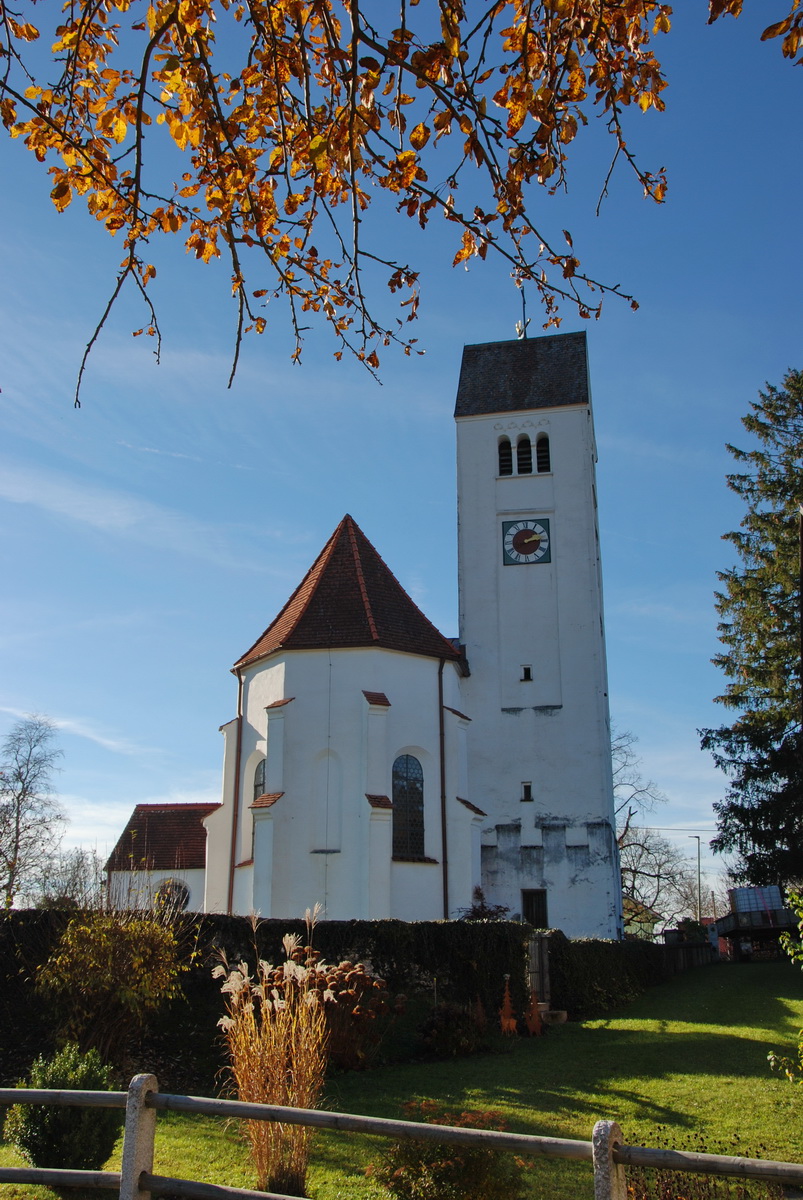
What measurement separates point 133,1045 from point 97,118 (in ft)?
40.7

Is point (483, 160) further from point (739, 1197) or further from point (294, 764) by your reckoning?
point (294, 764)

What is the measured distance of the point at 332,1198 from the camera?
778cm

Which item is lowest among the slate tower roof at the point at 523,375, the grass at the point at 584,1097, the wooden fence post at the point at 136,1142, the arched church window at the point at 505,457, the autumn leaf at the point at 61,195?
the grass at the point at 584,1097

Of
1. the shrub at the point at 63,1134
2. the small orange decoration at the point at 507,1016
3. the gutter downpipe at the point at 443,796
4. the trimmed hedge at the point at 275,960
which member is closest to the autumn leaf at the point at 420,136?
the shrub at the point at 63,1134

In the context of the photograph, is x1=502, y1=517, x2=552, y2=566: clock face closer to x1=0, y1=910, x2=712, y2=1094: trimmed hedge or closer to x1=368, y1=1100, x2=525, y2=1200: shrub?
x1=0, y1=910, x2=712, y2=1094: trimmed hedge

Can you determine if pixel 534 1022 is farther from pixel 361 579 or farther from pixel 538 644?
pixel 538 644

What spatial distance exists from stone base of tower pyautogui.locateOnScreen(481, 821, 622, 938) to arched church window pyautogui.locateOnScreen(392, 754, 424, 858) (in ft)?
18.6

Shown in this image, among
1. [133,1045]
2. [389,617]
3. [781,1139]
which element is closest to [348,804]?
[389,617]

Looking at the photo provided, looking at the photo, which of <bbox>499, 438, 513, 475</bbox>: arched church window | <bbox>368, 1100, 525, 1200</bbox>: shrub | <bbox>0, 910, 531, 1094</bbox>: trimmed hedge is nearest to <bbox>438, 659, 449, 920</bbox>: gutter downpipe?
<bbox>0, 910, 531, 1094</bbox>: trimmed hedge

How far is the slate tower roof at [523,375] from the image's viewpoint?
34541 millimetres

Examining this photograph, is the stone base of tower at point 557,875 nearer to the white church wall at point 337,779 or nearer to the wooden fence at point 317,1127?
the white church wall at point 337,779

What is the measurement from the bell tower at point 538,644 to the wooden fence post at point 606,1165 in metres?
24.5

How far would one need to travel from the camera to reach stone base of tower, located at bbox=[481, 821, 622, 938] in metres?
28.5

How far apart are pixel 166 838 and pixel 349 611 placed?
55.0ft
